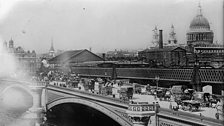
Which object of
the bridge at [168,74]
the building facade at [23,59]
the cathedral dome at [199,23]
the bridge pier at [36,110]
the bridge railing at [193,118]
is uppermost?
the cathedral dome at [199,23]

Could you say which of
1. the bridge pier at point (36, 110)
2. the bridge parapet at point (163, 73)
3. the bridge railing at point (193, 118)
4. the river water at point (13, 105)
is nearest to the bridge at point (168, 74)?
the bridge parapet at point (163, 73)

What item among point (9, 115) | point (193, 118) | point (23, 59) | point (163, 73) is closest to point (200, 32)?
point (163, 73)

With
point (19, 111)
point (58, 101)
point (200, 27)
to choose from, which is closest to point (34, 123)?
point (58, 101)

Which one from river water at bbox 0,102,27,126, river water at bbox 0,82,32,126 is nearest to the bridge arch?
river water at bbox 0,102,27,126

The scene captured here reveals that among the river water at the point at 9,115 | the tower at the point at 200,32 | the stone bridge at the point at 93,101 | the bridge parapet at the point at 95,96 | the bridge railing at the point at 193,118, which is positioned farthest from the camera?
the tower at the point at 200,32

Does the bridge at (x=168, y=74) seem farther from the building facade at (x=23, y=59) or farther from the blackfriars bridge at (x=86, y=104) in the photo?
the building facade at (x=23, y=59)

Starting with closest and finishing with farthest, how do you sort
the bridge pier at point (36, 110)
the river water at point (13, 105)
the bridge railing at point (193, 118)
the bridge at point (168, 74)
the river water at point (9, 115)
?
1. the bridge railing at point (193, 118)
2. the bridge at point (168, 74)
3. the bridge pier at point (36, 110)
4. the river water at point (9, 115)
5. the river water at point (13, 105)

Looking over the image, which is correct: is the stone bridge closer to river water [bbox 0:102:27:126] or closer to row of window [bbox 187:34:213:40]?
river water [bbox 0:102:27:126]

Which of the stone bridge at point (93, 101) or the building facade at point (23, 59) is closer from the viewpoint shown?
the stone bridge at point (93, 101)

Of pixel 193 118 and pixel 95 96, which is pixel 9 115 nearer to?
pixel 95 96
